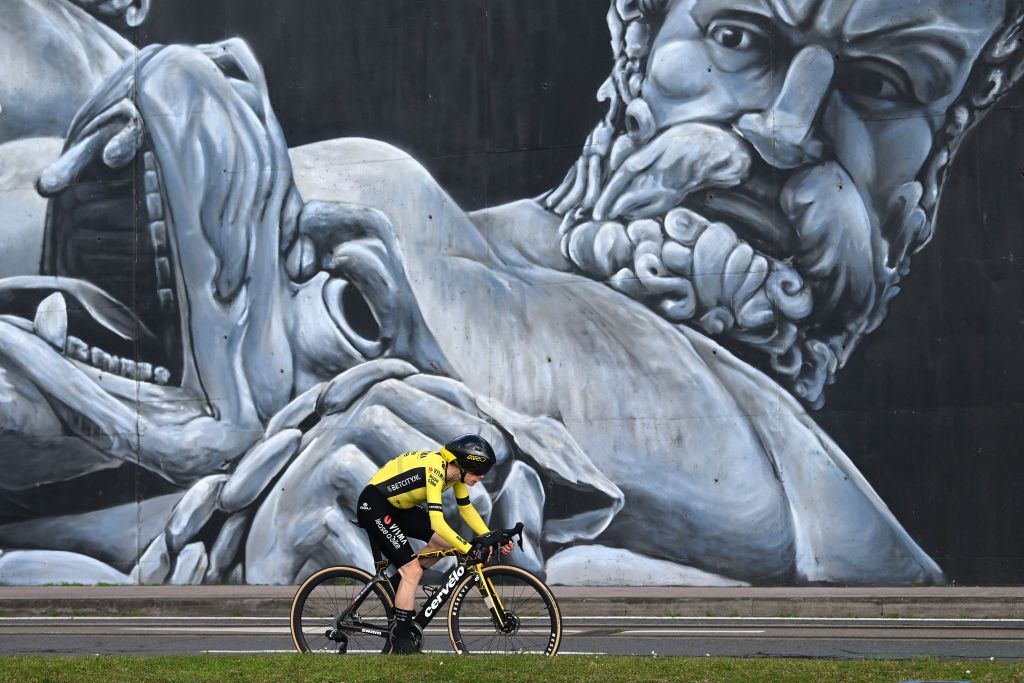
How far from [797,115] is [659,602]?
5.71m

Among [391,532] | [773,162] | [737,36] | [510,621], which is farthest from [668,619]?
[737,36]

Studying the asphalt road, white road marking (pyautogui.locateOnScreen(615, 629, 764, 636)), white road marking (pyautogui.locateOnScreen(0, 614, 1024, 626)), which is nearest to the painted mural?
white road marking (pyautogui.locateOnScreen(0, 614, 1024, 626))

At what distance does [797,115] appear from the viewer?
54.6 feet

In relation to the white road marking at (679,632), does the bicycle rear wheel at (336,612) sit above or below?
above

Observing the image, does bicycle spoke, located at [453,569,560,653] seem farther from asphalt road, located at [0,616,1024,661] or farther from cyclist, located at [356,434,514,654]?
asphalt road, located at [0,616,1024,661]

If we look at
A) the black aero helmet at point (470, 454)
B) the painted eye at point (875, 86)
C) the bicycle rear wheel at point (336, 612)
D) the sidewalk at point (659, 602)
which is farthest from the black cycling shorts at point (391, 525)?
the painted eye at point (875, 86)

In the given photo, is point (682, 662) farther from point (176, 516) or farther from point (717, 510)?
point (176, 516)

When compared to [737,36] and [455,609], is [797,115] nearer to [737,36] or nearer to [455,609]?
[737,36]

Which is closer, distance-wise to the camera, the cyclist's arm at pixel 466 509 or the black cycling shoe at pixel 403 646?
the black cycling shoe at pixel 403 646

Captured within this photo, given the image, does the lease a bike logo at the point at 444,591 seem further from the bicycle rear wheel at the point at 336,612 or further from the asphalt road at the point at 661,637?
the asphalt road at the point at 661,637

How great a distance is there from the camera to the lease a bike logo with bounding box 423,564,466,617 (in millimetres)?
9633

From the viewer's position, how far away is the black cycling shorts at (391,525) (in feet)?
31.8

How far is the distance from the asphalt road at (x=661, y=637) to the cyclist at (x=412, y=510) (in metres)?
1.18

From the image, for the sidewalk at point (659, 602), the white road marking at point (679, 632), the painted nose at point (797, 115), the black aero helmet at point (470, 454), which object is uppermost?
the painted nose at point (797, 115)
